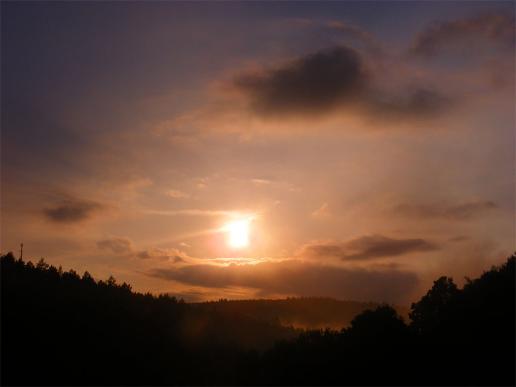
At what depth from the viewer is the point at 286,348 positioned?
92875mm

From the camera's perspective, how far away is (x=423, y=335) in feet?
291

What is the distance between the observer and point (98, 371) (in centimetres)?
8406

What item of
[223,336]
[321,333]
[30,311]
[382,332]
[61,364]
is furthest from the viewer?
[223,336]

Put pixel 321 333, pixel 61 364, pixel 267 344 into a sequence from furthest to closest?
pixel 267 344 < pixel 321 333 < pixel 61 364

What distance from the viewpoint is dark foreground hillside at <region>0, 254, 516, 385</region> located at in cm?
7525

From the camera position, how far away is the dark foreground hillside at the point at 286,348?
75.2 m

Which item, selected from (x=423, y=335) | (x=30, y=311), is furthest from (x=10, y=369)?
(x=423, y=335)

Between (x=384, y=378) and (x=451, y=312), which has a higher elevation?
(x=451, y=312)

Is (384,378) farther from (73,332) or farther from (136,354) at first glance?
(73,332)

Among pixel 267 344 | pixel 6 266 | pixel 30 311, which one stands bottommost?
pixel 267 344

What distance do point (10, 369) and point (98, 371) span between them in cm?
1322

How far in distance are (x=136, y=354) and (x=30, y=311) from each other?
18.7 meters

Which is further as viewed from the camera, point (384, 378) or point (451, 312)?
point (451, 312)

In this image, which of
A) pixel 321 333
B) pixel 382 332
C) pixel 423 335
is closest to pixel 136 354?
pixel 321 333
